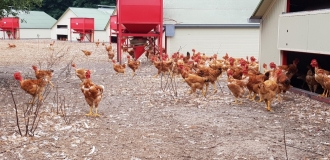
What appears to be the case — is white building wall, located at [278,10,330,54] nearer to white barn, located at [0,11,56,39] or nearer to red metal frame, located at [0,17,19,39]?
red metal frame, located at [0,17,19,39]

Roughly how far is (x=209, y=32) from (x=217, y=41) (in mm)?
648

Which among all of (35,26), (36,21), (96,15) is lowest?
(35,26)

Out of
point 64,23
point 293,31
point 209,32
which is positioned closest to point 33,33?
point 64,23

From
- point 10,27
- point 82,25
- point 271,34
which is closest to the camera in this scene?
point 271,34

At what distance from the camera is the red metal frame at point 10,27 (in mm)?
52938

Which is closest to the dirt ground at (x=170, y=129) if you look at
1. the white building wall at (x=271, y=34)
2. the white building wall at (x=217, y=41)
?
the white building wall at (x=271, y=34)

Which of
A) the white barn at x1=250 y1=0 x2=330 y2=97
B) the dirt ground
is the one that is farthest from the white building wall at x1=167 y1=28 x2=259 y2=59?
the dirt ground

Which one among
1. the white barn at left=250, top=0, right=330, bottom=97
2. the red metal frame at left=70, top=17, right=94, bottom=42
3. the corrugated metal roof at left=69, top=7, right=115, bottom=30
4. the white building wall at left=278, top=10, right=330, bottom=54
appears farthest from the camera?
the corrugated metal roof at left=69, top=7, right=115, bottom=30

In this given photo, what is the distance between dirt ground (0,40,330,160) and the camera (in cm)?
546

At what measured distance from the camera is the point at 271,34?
488 inches

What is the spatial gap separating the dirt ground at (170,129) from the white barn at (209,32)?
11.2 meters

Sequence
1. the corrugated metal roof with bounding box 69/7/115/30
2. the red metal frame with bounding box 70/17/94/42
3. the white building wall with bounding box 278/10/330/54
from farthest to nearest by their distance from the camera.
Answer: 1. the corrugated metal roof with bounding box 69/7/115/30
2. the red metal frame with bounding box 70/17/94/42
3. the white building wall with bounding box 278/10/330/54

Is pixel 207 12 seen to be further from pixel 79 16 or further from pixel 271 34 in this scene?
pixel 79 16

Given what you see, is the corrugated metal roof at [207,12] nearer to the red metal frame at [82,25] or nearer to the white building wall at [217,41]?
the white building wall at [217,41]
